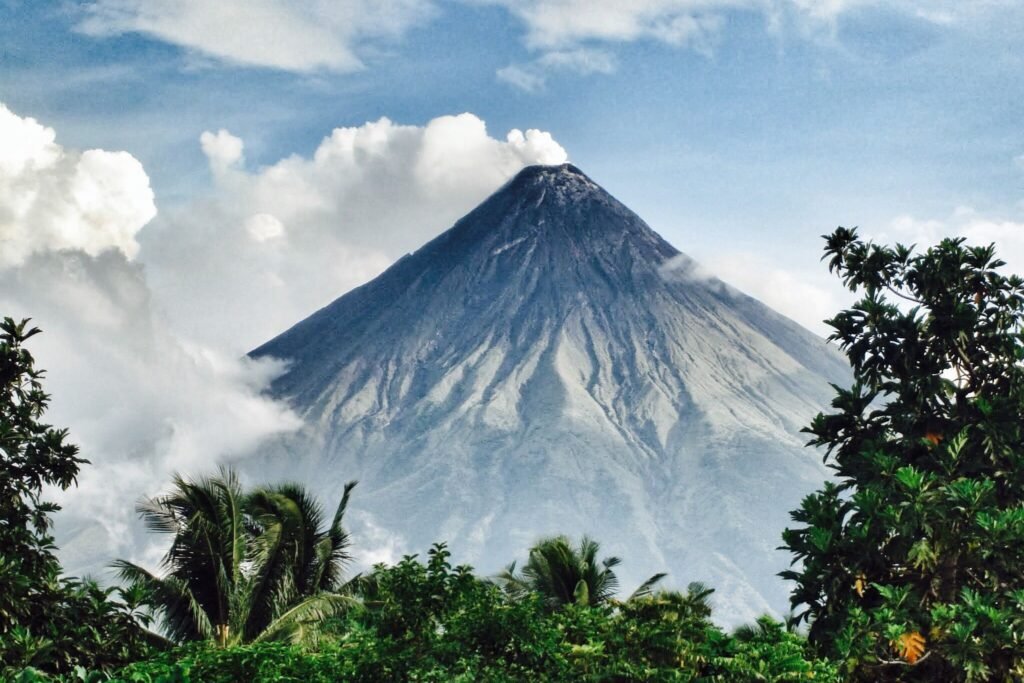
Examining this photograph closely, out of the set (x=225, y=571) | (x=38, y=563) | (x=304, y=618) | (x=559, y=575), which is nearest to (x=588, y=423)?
(x=559, y=575)

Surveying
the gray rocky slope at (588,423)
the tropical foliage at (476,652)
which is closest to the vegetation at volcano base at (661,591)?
the tropical foliage at (476,652)

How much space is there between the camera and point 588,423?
186125 mm

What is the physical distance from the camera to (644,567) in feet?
595

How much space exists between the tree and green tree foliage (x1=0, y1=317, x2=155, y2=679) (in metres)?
8.92

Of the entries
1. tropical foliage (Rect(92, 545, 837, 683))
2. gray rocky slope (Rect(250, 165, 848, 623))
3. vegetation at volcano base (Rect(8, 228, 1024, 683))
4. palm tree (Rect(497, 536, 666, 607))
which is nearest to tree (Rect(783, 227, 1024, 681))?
vegetation at volcano base (Rect(8, 228, 1024, 683))

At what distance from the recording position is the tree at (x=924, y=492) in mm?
14086

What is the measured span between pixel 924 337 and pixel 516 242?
182575 mm

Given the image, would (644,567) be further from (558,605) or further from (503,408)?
(558,605)

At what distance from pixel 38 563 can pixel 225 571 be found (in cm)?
439

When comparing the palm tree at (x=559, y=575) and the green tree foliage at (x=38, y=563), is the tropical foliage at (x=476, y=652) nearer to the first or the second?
the green tree foliage at (x=38, y=563)

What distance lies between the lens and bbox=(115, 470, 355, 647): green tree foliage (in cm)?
1619

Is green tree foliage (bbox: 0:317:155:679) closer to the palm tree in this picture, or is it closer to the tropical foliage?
the tropical foliage

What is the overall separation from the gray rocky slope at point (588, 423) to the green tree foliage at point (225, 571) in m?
164

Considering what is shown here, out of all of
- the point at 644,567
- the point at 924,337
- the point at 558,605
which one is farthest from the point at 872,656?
the point at 644,567
